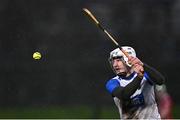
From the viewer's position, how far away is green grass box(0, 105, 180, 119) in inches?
443

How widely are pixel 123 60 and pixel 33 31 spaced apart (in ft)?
15.1

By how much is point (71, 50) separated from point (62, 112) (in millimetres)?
966

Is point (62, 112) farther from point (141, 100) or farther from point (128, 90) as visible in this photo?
point (128, 90)

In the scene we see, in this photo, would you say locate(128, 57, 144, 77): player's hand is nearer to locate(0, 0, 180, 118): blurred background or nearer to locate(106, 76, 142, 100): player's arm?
locate(106, 76, 142, 100): player's arm

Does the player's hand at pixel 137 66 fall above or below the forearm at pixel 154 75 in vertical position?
above

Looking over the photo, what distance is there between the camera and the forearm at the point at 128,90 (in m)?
6.61

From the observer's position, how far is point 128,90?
21.8 feet

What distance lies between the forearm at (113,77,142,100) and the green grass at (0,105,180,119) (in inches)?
179

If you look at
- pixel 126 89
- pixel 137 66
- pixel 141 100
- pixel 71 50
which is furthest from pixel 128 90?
pixel 71 50

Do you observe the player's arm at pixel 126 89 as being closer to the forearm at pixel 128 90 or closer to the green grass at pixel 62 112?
the forearm at pixel 128 90

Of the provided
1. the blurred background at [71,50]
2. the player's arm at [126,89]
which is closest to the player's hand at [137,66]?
the player's arm at [126,89]

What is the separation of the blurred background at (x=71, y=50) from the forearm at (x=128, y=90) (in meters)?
4.55

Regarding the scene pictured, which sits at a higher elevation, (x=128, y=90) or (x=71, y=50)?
(x=71, y=50)

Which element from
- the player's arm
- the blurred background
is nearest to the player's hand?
the player's arm
